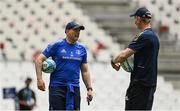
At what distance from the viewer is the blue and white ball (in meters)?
7.77

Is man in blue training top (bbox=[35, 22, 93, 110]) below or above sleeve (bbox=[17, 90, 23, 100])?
above

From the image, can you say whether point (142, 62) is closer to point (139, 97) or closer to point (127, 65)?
point (127, 65)

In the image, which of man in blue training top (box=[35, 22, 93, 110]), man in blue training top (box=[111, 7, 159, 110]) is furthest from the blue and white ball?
→ man in blue training top (box=[111, 7, 159, 110])

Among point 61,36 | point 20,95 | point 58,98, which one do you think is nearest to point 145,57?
point 58,98

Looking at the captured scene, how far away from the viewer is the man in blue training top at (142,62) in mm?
7215

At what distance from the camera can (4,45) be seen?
16.7 metres

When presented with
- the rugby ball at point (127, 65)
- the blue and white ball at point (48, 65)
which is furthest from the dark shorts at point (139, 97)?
the blue and white ball at point (48, 65)

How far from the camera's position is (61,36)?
17.4 metres

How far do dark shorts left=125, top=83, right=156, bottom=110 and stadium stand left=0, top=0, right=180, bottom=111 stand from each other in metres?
7.99

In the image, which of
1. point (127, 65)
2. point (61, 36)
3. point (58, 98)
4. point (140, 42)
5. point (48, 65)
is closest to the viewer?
point (140, 42)

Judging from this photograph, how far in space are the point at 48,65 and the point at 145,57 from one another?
4.02 ft

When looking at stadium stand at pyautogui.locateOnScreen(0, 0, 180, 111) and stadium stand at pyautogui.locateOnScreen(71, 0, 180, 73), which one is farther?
stadium stand at pyautogui.locateOnScreen(71, 0, 180, 73)

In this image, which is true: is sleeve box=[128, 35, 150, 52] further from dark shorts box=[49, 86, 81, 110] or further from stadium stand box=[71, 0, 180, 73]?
stadium stand box=[71, 0, 180, 73]

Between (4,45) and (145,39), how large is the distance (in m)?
9.89
